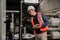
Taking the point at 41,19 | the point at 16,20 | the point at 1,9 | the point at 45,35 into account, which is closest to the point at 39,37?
the point at 45,35

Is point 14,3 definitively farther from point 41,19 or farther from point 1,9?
point 41,19

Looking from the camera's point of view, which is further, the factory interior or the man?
the man

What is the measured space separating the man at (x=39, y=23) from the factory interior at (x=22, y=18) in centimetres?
8

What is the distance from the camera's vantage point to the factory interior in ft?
4.28

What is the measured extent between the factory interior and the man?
83mm

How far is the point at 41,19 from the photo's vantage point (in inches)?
59.8

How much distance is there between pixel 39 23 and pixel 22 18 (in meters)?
0.21

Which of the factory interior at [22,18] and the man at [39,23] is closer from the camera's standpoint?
the factory interior at [22,18]

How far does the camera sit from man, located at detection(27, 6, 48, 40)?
151 centimetres

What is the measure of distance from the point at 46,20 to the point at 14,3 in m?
0.43

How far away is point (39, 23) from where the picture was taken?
151 centimetres

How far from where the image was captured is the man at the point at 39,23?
4.96 ft

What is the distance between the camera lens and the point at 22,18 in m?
1.52

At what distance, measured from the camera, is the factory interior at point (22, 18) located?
1.31 m
